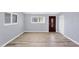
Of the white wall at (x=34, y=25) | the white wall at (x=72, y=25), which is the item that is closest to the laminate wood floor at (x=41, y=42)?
the white wall at (x=72, y=25)

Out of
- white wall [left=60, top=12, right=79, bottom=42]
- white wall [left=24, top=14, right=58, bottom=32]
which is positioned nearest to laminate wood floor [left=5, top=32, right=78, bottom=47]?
white wall [left=60, top=12, right=79, bottom=42]

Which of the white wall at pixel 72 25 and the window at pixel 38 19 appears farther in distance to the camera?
the window at pixel 38 19

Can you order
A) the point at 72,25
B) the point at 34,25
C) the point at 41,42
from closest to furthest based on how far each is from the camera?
the point at 41,42 → the point at 72,25 → the point at 34,25

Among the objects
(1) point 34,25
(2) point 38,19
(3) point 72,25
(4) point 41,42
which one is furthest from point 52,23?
(4) point 41,42

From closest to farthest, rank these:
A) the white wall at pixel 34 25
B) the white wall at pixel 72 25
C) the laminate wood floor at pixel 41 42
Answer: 1. the laminate wood floor at pixel 41 42
2. the white wall at pixel 72 25
3. the white wall at pixel 34 25

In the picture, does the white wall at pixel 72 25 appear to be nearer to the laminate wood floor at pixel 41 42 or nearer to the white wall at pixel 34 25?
the laminate wood floor at pixel 41 42

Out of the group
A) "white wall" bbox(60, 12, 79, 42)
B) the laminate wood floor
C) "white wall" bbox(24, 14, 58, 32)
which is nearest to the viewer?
the laminate wood floor

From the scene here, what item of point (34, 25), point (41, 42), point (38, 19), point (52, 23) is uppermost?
point (38, 19)

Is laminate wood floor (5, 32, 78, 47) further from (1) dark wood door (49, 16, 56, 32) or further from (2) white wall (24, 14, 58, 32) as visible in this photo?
(1) dark wood door (49, 16, 56, 32)

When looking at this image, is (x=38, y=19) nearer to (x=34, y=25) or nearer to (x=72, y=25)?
(x=34, y=25)

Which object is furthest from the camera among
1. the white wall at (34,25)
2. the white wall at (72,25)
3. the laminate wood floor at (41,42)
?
the white wall at (34,25)
